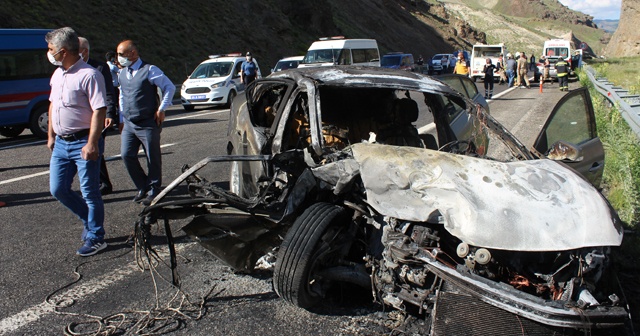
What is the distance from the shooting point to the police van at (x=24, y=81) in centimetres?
1170

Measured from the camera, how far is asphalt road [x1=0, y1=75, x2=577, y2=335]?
11.3 feet

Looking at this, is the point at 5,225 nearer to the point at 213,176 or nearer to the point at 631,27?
the point at 213,176

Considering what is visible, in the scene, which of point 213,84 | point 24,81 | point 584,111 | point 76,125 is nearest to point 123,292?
point 76,125

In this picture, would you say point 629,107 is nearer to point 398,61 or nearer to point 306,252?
point 306,252

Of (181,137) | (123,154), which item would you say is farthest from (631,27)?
(123,154)

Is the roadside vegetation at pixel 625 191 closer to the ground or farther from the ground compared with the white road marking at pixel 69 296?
farther from the ground

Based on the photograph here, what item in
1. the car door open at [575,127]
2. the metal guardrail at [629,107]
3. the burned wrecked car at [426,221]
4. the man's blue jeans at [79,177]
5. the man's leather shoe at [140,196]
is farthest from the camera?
the man's leather shoe at [140,196]

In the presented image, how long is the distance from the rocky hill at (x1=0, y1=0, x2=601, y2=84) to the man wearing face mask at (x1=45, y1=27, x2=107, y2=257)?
19004mm

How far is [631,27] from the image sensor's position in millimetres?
44625

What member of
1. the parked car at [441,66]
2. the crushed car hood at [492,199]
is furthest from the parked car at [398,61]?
the crushed car hood at [492,199]

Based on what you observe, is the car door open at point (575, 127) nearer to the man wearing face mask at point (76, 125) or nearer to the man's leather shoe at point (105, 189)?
the man wearing face mask at point (76, 125)

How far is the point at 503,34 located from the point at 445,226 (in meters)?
121

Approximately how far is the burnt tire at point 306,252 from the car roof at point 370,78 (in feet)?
4.45

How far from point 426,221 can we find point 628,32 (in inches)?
2001
